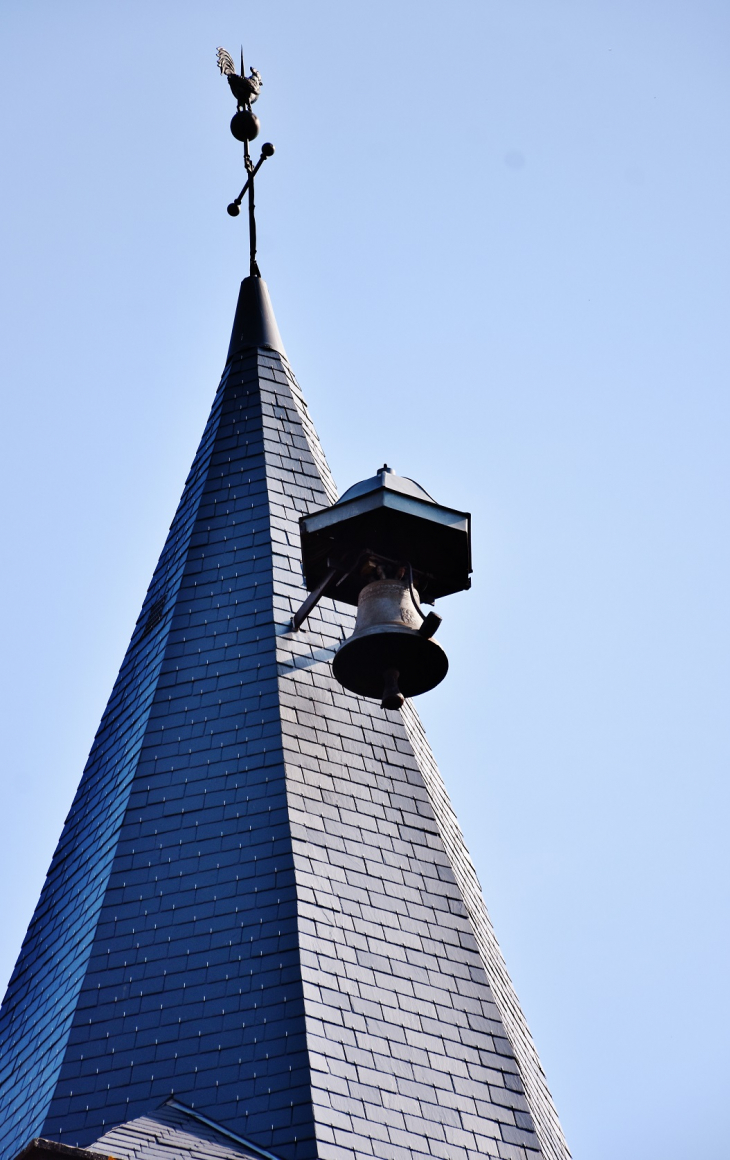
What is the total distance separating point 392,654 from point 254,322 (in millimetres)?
11083

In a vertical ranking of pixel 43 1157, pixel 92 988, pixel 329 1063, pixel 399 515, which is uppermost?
pixel 399 515

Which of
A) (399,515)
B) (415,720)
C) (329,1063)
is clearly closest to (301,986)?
(329,1063)

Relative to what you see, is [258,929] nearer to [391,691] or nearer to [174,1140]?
[174,1140]

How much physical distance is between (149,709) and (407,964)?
12.8ft

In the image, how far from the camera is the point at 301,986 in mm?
19422

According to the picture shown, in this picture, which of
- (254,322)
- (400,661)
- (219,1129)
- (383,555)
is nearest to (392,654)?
(400,661)

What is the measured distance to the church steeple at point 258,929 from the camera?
18.8 meters

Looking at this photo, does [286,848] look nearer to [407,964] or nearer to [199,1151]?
[407,964]

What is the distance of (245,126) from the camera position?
2970 centimetres

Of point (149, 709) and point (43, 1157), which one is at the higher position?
point (149, 709)

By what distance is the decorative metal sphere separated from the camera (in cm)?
2959

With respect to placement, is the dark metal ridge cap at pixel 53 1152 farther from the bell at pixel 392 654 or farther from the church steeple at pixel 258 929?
the bell at pixel 392 654

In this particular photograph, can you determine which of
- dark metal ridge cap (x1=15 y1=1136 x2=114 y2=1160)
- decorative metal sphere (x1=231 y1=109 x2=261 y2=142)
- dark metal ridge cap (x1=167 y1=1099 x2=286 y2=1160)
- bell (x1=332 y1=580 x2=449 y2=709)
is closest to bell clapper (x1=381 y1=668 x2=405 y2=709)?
bell (x1=332 y1=580 x2=449 y2=709)

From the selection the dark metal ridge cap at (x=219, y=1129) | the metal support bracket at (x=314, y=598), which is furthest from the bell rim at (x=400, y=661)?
the dark metal ridge cap at (x=219, y=1129)
